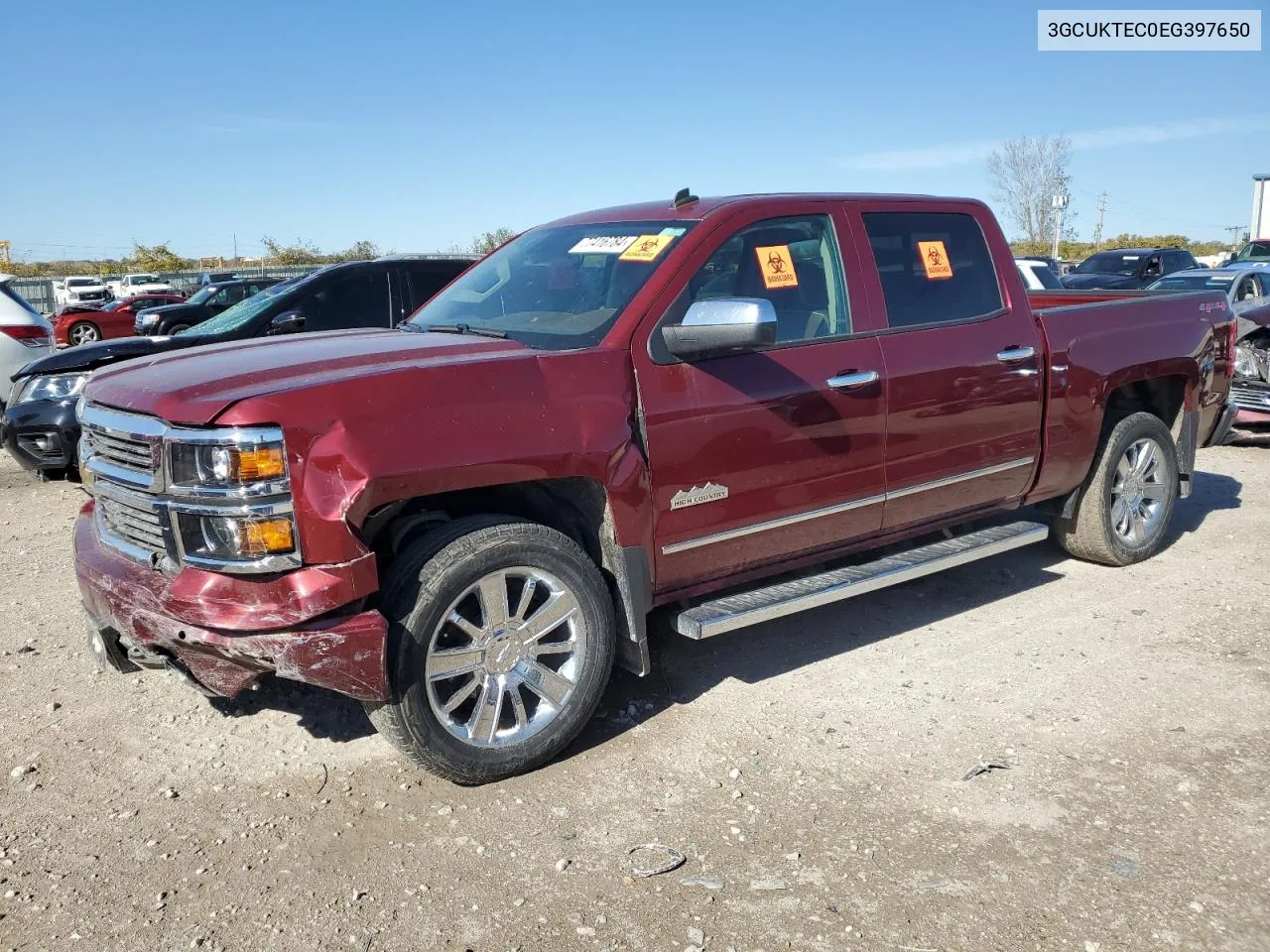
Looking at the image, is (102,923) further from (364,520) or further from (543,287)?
(543,287)

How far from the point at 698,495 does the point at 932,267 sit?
1.76 m

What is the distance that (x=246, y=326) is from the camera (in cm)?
808

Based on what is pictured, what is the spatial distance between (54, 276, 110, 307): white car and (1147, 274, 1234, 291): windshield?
32.4m

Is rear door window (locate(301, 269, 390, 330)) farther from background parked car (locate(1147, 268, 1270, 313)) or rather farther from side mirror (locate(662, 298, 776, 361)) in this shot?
background parked car (locate(1147, 268, 1270, 313))

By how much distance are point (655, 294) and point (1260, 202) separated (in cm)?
3588

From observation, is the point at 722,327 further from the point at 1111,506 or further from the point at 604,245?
the point at 1111,506

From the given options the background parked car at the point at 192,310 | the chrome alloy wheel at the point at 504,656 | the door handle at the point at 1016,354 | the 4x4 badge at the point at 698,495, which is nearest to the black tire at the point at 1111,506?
the door handle at the point at 1016,354

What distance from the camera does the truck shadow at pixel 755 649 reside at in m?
4.14

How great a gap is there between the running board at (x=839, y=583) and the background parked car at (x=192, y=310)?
13195mm

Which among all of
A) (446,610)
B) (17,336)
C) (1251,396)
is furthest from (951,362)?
(17,336)

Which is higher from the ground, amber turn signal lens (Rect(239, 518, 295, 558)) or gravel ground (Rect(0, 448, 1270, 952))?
amber turn signal lens (Rect(239, 518, 295, 558))

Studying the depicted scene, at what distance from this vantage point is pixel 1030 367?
499 cm

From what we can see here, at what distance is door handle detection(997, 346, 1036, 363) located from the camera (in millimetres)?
4859

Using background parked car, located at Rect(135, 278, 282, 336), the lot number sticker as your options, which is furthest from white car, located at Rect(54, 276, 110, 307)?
the lot number sticker
